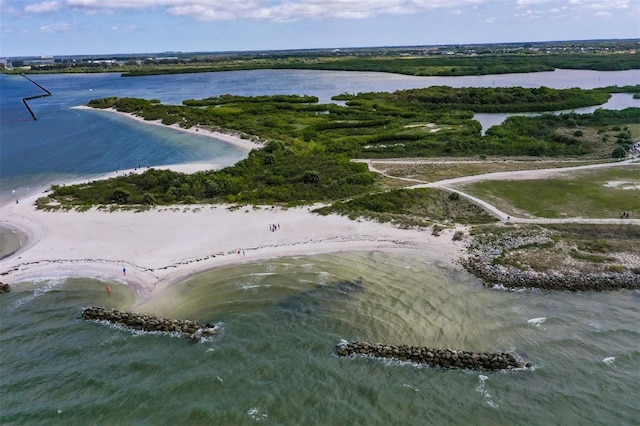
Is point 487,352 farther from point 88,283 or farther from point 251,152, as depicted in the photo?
point 251,152

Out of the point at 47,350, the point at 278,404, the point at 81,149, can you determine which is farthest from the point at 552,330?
the point at 81,149

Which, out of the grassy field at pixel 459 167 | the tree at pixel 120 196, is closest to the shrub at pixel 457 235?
the grassy field at pixel 459 167

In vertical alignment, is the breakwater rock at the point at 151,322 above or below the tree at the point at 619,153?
below

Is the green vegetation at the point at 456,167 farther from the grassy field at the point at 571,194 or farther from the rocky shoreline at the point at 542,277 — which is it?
the rocky shoreline at the point at 542,277

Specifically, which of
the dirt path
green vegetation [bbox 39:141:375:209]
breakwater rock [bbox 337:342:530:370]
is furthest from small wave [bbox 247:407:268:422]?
the dirt path

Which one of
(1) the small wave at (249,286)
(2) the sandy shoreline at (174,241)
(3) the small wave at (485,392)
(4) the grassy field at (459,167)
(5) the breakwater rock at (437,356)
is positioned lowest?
(3) the small wave at (485,392)

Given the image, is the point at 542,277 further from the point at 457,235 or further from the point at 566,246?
the point at 457,235
